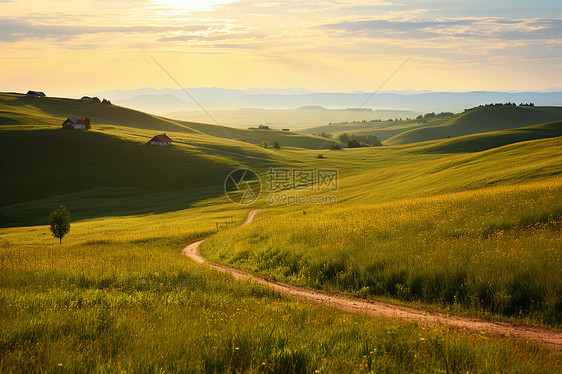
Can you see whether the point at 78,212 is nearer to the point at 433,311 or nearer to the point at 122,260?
the point at 122,260

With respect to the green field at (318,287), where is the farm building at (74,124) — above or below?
above

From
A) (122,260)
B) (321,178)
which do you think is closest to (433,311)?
(122,260)

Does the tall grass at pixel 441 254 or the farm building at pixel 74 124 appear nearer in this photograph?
the tall grass at pixel 441 254

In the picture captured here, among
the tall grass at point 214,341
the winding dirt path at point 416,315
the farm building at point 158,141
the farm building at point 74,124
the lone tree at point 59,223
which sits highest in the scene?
the farm building at point 74,124

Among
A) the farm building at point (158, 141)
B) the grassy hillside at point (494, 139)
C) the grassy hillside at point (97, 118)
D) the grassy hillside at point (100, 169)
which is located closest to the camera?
the grassy hillside at point (100, 169)

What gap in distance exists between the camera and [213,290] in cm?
1277

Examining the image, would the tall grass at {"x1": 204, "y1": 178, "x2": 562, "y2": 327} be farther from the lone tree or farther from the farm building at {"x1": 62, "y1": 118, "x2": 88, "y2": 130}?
the farm building at {"x1": 62, "y1": 118, "x2": 88, "y2": 130}

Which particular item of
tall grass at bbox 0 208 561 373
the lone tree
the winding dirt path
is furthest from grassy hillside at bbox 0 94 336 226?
tall grass at bbox 0 208 561 373

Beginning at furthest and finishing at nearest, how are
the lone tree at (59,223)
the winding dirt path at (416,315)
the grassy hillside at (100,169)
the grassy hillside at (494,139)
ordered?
the grassy hillside at (494,139) → the grassy hillside at (100,169) → the lone tree at (59,223) → the winding dirt path at (416,315)

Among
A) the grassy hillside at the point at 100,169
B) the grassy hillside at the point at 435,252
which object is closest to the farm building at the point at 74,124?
the grassy hillside at the point at 100,169

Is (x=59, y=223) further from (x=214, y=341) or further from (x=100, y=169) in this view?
(x=100, y=169)

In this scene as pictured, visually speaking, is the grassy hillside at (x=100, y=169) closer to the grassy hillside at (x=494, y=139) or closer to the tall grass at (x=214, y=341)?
the grassy hillside at (x=494, y=139)

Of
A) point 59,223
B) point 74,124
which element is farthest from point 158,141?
point 59,223

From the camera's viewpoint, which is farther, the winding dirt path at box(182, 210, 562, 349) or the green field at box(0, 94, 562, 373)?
the winding dirt path at box(182, 210, 562, 349)
